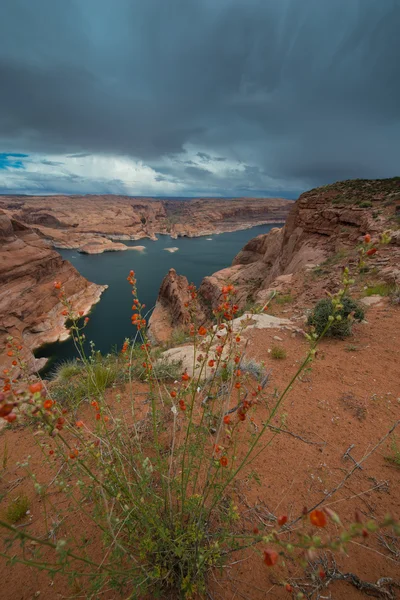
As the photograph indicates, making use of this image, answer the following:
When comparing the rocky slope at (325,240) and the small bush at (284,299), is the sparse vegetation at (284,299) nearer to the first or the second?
the small bush at (284,299)

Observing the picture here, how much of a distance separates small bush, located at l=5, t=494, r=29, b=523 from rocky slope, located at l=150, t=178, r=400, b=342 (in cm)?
677

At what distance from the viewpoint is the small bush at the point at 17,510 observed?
2.67 m

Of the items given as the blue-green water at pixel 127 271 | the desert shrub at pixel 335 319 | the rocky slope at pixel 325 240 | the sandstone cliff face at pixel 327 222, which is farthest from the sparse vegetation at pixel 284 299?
the blue-green water at pixel 127 271

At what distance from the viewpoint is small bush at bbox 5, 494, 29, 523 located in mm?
2666

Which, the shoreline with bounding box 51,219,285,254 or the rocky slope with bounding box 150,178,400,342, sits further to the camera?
the shoreline with bounding box 51,219,285,254

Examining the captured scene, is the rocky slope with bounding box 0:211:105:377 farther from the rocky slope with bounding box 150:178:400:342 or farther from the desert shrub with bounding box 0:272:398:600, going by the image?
the desert shrub with bounding box 0:272:398:600

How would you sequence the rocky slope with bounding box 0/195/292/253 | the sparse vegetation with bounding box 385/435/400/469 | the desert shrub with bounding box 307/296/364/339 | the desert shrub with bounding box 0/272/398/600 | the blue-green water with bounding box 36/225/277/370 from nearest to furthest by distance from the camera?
1. the desert shrub with bounding box 0/272/398/600
2. the sparse vegetation with bounding box 385/435/400/469
3. the desert shrub with bounding box 307/296/364/339
4. the blue-green water with bounding box 36/225/277/370
5. the rocky slope with bounding box 0/195/292/253

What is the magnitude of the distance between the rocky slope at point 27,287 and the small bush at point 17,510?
27.2 m

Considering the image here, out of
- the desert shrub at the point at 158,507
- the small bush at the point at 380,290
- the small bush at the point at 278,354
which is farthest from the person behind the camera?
the small bush at the point at 380,290

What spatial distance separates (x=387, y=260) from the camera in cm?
995

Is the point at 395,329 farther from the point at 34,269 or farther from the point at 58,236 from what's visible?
the point at 58,236

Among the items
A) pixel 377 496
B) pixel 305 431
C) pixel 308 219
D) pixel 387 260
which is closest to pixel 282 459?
pixel 305 431

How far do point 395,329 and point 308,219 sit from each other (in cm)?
1313

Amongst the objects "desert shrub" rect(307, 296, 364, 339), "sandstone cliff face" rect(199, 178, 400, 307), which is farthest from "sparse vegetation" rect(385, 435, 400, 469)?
"sandstone cliff face" rect(199, 178, 400, 307)
